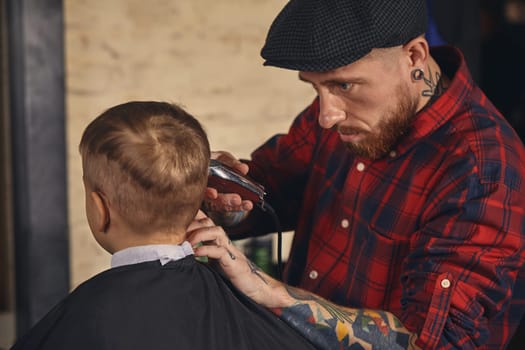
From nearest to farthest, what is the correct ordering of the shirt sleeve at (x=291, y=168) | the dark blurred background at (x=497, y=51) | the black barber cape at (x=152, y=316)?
the black barber cape at (x=152, y=316) → the shirt sleeve at (x=291, y=168) → the dark blurred background at (x=497, y=51)

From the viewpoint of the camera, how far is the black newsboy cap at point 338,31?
152 centimetres

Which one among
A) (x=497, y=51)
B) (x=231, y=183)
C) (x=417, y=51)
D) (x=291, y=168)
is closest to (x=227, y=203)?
(x=231, y=183)

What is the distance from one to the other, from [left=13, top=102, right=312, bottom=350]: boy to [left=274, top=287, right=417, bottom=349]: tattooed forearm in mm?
105

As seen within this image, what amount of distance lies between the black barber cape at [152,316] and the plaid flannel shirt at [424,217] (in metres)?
0.33

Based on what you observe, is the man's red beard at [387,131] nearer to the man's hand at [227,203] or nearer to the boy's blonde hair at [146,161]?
the man's hand at [227,203]

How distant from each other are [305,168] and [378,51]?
54 cm

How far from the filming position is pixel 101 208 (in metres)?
1.36

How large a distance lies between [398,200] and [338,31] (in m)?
0.42

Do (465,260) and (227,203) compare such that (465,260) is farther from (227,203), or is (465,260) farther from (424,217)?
(227,203)

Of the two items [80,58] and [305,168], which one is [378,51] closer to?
[305,168]

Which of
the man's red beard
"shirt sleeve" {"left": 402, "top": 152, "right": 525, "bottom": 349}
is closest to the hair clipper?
the man's red beard

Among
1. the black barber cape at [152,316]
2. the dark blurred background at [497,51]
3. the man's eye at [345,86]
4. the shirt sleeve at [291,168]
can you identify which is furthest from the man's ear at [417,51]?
the dark blurred background at [497,51]

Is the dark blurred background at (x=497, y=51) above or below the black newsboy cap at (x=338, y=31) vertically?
below

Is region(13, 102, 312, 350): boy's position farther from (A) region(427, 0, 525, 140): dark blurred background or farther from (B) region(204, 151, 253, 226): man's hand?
(A) region(427, 0, 525, 140): dark blurred background
